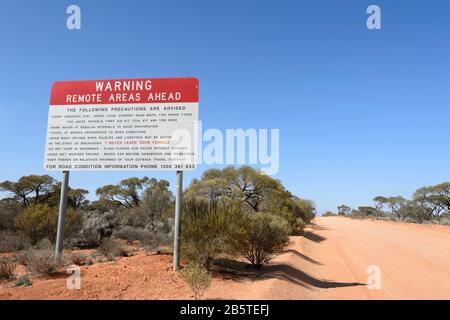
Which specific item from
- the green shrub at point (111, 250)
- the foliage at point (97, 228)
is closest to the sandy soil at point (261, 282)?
the green shrub at point (111, 250)

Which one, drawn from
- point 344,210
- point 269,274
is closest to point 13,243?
point 269,274

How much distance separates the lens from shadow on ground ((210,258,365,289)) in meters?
9.09

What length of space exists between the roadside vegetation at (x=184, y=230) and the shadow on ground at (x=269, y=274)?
0.33 m

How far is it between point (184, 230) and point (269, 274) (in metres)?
2.69

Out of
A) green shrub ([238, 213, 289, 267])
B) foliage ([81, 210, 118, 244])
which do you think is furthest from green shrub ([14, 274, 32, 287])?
foliage ([81, 210, 118, 244])

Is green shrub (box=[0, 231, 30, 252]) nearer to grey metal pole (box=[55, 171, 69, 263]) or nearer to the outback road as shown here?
grey metal pole (box=[55, 171, 69, 263])

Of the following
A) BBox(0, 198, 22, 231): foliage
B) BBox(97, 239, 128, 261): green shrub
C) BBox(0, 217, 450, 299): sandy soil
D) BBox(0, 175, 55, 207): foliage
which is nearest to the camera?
BBox(0, 217, 450, 299): sandy soil

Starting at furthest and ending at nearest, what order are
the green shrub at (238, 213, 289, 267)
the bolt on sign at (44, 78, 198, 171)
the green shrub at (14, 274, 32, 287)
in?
the green shrub at (238, 213, 289, 267), the bolt on sign at (44, 78, 198, 171), the green shrub at (14, 274, 32, 287)

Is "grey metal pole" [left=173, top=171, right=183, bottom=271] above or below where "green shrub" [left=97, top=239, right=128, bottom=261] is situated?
above

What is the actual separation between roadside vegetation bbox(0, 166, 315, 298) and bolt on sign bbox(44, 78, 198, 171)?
1.95m

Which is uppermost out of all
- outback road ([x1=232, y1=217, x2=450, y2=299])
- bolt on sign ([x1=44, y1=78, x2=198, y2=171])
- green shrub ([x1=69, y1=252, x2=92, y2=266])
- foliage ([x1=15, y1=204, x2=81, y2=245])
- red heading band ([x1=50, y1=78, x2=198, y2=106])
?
red heading band ([x1=50, y1=78, x2=198, y2=106])
